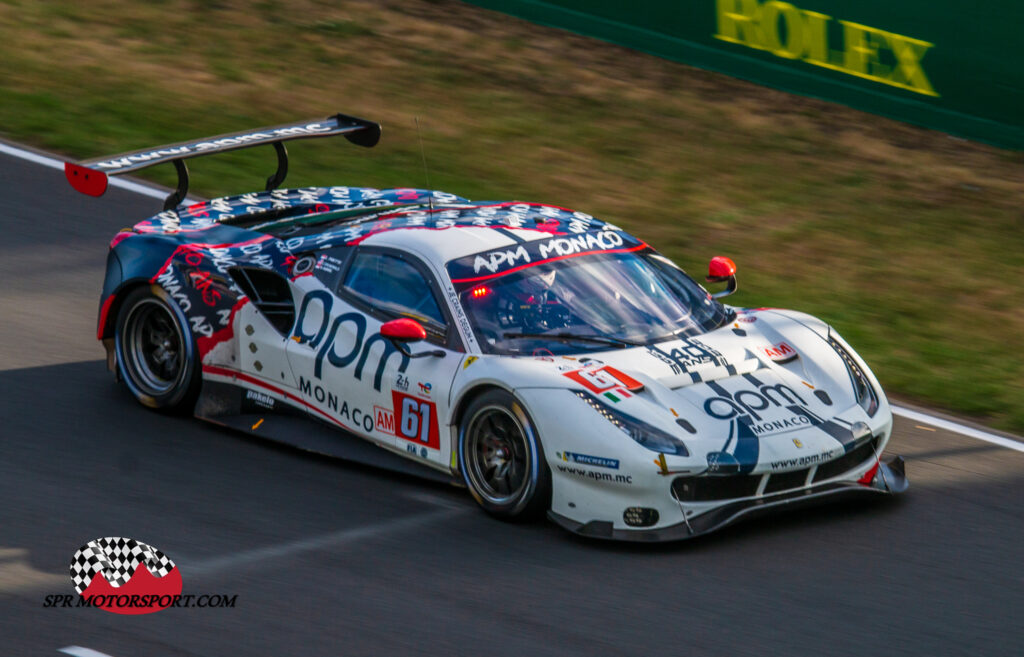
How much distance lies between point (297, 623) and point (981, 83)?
914cm

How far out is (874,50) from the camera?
1320 cm

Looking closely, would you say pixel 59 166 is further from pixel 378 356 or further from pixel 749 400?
pixel 749 400

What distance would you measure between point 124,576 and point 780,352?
330cm

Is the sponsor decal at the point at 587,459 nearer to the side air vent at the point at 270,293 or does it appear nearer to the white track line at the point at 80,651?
the side air vent at the point at 270,293

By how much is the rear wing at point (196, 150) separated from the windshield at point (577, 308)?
2019mm

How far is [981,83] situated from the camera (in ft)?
41.8

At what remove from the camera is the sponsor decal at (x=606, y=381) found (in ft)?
21.4

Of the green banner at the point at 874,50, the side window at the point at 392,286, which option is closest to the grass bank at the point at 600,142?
the green banner at the point at 874,50

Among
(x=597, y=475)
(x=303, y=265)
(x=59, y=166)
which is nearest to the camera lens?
(x=597, y=475)

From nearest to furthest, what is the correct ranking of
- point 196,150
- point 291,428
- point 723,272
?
point 291,428, point 723,272, point 196,150

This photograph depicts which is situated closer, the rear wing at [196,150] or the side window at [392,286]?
the side window at [392,286]

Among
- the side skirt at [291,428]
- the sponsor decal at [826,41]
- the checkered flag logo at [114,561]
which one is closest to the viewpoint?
the checkered flag logo at [114,561]

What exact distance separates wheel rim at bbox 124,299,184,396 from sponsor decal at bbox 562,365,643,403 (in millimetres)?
2683

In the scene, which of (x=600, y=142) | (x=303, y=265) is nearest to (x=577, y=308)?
(x=303, y=265)
